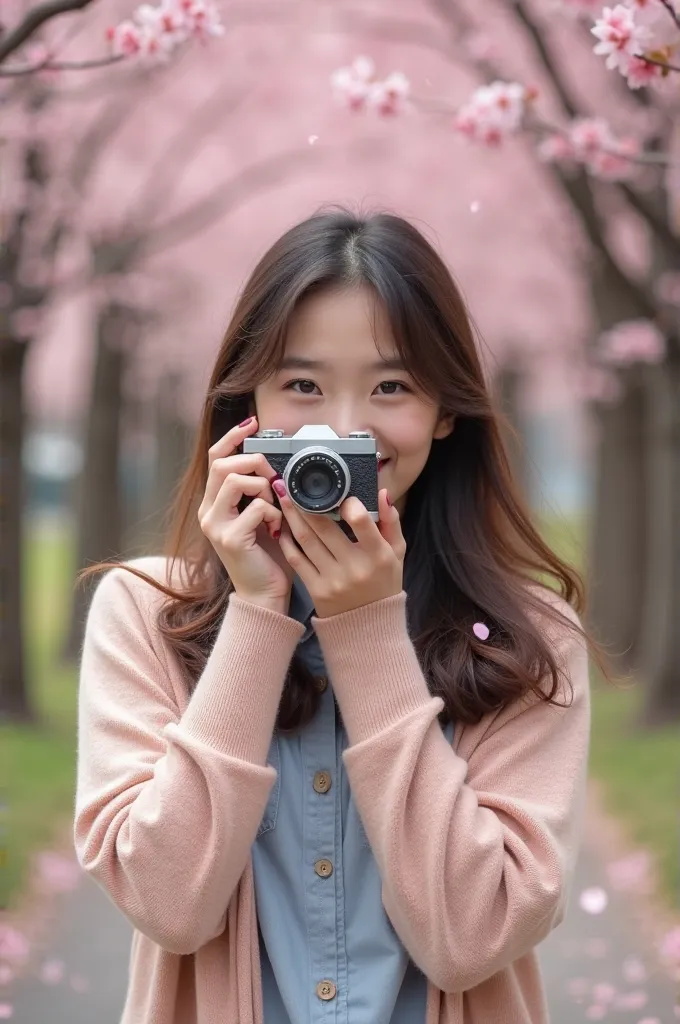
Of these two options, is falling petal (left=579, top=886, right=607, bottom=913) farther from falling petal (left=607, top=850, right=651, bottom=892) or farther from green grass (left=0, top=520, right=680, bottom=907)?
green grass (left=0, top=520, right=680, bottom=907)

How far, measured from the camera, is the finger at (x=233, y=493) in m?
2.10

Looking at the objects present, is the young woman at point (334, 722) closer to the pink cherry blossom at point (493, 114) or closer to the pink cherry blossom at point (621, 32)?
the pink cherry blossom at point (621, 32)

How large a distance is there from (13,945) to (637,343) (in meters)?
5.22

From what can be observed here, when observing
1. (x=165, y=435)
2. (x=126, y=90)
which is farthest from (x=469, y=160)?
(x=165, y=435)

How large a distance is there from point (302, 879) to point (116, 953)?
11.7 feet

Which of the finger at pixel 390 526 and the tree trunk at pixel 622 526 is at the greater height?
the finger at pixel 390 526

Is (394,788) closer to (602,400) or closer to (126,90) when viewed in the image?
(126,90)

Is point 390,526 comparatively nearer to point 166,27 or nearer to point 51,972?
point 166,27

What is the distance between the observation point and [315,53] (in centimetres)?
1212

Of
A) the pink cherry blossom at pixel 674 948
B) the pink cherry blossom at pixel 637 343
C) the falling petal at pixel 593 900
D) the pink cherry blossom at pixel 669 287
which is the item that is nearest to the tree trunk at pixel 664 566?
the pink cherry blossom at pixel 637 343

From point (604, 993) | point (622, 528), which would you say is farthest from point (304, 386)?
point (622, 528)

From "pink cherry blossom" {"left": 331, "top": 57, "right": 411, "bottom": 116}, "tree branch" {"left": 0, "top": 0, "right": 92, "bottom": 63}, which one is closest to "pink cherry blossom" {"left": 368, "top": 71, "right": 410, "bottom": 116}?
"pink cherry blossom" {"left": 331, "top": 57, "right": 411, "bottom": 116}

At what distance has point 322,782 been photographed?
6.98 ft

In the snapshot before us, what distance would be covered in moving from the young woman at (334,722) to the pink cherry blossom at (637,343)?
223 inches
